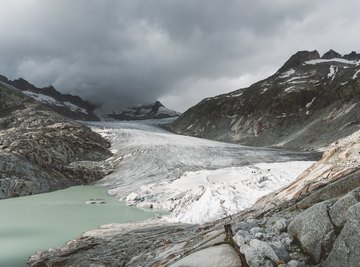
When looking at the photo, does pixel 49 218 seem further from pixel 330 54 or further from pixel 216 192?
pixel 330 54

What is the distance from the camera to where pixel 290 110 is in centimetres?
8156

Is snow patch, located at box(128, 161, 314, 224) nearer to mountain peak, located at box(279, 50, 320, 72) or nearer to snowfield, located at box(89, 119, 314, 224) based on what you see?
snowfield, located at box(89, 119, 314, 224)

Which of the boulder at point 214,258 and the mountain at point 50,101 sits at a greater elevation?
the mountain at point 50,101

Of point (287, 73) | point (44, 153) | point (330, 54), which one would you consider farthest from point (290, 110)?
point (330, 54)

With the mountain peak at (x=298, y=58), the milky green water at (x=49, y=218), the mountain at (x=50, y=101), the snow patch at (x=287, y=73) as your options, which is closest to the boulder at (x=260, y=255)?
the milky green water at (x=49, y=218)

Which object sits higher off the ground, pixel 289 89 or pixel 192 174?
pixel 289 89

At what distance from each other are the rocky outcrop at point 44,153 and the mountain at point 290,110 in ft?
108

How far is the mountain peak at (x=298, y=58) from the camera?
113000 mm

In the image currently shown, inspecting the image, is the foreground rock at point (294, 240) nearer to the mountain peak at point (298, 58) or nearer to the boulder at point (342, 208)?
the boulder at point (342, 208)

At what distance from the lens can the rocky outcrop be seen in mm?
35906

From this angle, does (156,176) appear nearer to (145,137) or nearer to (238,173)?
(238,173)

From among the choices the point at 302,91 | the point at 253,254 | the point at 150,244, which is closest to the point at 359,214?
the point at 253,254

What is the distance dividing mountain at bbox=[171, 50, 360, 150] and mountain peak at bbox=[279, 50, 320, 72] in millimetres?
325

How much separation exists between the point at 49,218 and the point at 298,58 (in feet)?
339
